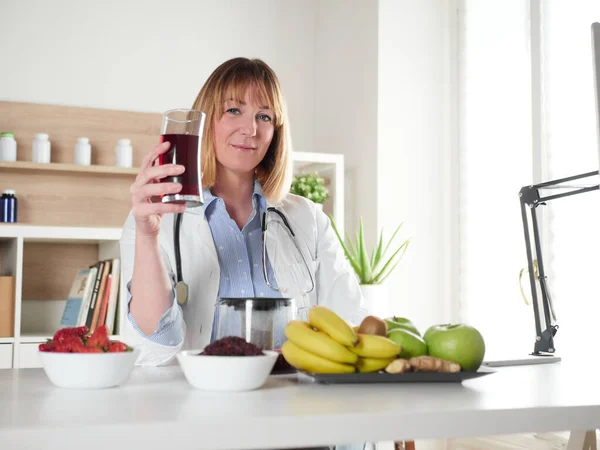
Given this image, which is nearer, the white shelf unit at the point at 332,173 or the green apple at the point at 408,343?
the green apple at the point at 408,343

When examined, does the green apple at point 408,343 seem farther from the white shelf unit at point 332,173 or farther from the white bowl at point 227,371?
the white shelf unit at point 332,173

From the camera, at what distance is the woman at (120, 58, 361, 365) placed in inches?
65.7

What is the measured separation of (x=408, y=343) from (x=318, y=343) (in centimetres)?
17

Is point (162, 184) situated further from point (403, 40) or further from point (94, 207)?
point (403, 40)

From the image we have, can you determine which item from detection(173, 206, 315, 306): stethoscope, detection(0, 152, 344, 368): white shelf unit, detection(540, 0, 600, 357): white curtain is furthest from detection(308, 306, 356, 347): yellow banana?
detection(540, 0, 600, 357): white curtain

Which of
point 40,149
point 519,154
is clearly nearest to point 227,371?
point 40,149

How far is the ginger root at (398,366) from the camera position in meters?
1.13

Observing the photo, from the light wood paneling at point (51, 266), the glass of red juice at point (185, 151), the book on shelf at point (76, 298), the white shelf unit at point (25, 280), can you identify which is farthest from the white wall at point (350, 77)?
the glass of red juice at point (185, 151)

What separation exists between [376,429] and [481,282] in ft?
9.79

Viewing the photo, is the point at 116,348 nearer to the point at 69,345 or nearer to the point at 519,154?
the point at 69,345

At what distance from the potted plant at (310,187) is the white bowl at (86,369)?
2.58m

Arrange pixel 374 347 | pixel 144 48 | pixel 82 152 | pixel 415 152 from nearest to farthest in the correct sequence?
pixel 374 347 < pixel 82 152 < pixel 415 152 < pixel 144 48

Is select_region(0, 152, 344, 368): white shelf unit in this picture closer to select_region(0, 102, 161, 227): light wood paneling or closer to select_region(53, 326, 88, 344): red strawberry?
select_region(0, 102, 161, 227): light wood paneling

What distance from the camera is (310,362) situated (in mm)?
1137
